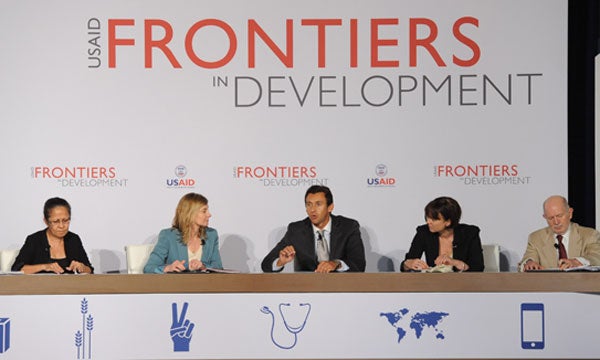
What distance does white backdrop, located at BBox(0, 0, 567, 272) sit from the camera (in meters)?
6.53

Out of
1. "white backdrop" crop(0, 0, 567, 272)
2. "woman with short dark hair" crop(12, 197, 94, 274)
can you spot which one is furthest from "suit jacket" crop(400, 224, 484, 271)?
"woman with short dark hair" crop(12, 197, 94, 274)

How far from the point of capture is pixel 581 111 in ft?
21.5

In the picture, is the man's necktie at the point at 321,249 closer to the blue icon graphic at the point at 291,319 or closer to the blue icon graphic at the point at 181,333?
the blue icon graphic at the point at 291,319

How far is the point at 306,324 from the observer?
4.45m

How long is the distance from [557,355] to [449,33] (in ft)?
9.54

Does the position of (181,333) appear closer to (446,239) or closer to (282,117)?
(446,239)

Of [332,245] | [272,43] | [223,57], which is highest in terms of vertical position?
[272,43]

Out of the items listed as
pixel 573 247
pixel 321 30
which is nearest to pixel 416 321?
pixel 573 247

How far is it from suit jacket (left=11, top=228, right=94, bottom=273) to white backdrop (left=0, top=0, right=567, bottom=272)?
77cm

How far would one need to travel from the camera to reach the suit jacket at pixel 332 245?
5703mm

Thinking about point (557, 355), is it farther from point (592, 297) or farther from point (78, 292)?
point (78, 292)

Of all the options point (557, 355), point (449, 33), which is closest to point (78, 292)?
point (557, 355)

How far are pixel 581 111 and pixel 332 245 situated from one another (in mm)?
2220

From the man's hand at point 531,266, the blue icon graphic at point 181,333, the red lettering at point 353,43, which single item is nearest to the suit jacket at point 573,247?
the man's hand at point 531,266
